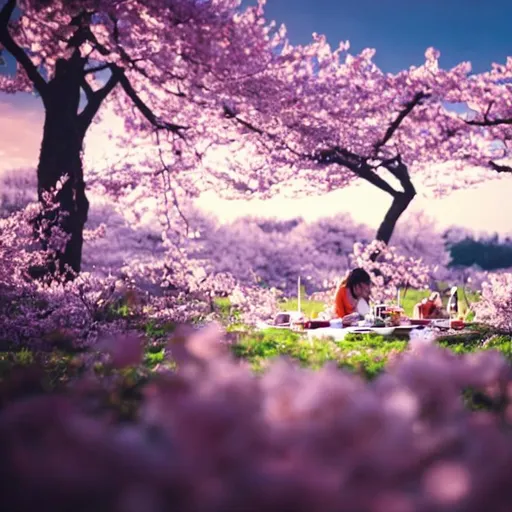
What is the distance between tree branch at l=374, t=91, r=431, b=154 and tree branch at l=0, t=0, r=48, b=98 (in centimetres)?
430

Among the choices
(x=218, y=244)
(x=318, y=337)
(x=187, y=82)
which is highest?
(x=187, y=82)

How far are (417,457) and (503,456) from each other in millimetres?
76

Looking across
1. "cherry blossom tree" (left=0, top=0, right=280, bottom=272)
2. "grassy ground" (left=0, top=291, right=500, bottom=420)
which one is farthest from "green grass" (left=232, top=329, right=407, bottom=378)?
"cherry blossom tree" (left=0, top=0, right=280, bottom=272)

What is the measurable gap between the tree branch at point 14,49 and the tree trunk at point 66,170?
0.27 m

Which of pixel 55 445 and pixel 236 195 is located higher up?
pixel 236 195

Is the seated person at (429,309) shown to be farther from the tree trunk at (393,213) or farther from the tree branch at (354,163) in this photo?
the tree branch at (354,163)

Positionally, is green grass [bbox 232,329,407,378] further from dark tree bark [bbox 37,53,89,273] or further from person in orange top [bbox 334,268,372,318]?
dark tree bark [bbox 37,53,89,273]

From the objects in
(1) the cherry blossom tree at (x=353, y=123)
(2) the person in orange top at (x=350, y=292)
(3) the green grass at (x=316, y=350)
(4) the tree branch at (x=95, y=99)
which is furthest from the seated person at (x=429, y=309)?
(4) the tree branch at (x=95, y=99)

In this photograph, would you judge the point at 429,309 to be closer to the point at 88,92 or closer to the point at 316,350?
the point at 316,350

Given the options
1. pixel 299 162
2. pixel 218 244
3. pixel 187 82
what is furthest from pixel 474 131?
pixel 218 244

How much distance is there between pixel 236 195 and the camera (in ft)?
34.2

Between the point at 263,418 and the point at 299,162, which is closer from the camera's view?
the point at 263,418

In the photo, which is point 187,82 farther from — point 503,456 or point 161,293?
point 503,456

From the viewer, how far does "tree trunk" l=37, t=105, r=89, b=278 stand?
717 cm
